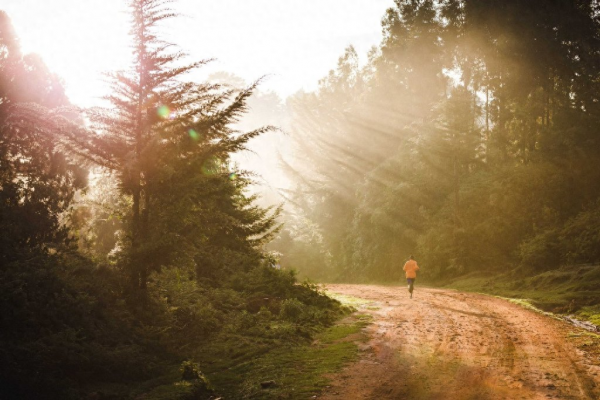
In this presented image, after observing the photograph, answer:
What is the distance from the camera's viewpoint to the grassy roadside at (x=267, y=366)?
25.9ft

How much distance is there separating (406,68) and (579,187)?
25.0 metres

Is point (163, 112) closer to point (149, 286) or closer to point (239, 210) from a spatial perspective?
point (149, 286)

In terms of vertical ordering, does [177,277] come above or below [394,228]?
below

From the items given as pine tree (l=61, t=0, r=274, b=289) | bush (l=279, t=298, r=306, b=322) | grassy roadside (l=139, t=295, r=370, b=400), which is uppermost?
pine tree (l=61, t=0, r=274, b=289)

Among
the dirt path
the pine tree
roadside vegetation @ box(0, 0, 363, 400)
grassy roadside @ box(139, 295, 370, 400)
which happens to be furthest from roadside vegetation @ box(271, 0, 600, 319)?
the pine tree

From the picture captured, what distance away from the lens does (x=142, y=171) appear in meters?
11.8

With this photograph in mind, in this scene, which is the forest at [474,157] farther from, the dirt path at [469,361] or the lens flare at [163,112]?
the lens flare at [163,112]

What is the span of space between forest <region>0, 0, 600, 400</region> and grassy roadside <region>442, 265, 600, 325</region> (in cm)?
16

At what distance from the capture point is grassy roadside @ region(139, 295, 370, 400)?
789 cm

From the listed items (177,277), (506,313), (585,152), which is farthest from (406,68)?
(177,277)

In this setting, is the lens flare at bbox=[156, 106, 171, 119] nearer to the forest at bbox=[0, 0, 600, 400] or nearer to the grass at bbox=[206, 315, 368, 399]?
the forest at bbox=[0, 0, 600, 400]

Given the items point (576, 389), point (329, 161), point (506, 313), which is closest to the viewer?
point (576, 389)

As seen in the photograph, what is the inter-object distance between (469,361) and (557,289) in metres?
12.5

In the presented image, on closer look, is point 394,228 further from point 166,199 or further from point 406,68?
point 166,199
